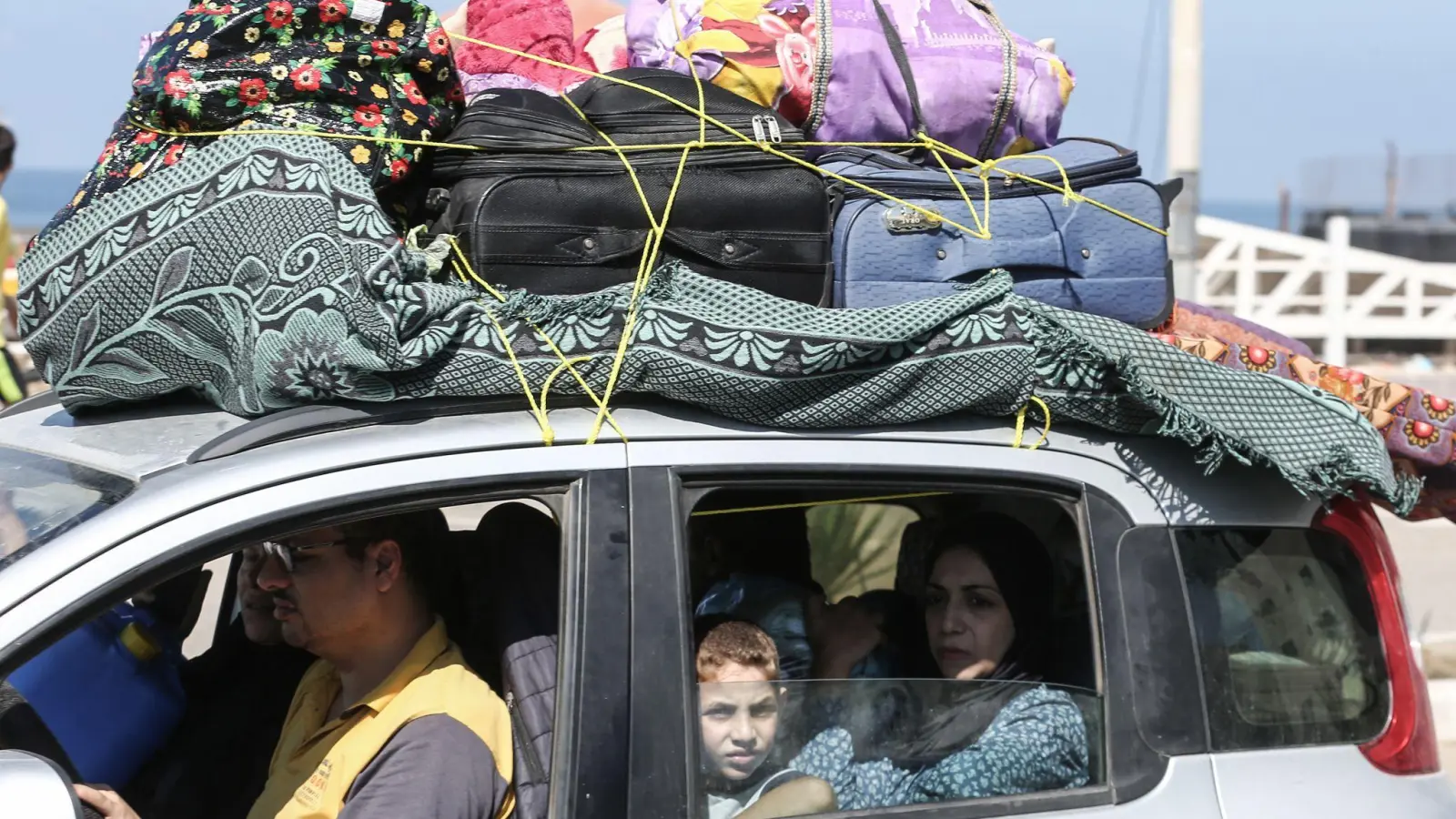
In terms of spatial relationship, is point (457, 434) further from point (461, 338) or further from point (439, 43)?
point (439, 43)

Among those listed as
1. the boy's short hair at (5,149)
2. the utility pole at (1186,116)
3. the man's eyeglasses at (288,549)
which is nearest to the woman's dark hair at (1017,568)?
the man's eyeglasses at (288,549)

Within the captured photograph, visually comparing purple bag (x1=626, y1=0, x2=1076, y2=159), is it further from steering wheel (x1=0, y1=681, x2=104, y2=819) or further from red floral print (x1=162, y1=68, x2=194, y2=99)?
steering wheel (x1=0, y1=681, x2=104, y2=819)

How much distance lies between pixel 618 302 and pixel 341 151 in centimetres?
49

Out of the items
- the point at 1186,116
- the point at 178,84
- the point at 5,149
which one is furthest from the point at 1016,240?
the point at 5,149

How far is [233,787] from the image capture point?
2.49 m

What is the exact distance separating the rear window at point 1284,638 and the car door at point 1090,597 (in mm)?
59

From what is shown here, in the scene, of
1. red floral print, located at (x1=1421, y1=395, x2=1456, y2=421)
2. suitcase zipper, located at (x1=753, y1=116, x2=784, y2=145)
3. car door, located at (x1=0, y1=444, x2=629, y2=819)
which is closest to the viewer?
car door, located at (x1=0, y1=444, x2=629, y2=819)

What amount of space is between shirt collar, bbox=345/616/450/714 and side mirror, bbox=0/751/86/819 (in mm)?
553

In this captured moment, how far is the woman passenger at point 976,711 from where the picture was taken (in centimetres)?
210

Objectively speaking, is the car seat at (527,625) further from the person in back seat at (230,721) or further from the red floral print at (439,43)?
the red floral print at (439,43)

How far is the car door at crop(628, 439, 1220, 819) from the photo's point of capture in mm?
1922

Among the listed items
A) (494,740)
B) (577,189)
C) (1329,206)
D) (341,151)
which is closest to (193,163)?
(341,151)

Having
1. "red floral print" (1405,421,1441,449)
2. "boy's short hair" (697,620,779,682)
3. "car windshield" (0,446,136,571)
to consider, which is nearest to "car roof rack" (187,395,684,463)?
"car windshield" (0,446,136,571)

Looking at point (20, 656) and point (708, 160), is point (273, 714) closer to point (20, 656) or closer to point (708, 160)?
point (20, 656)
